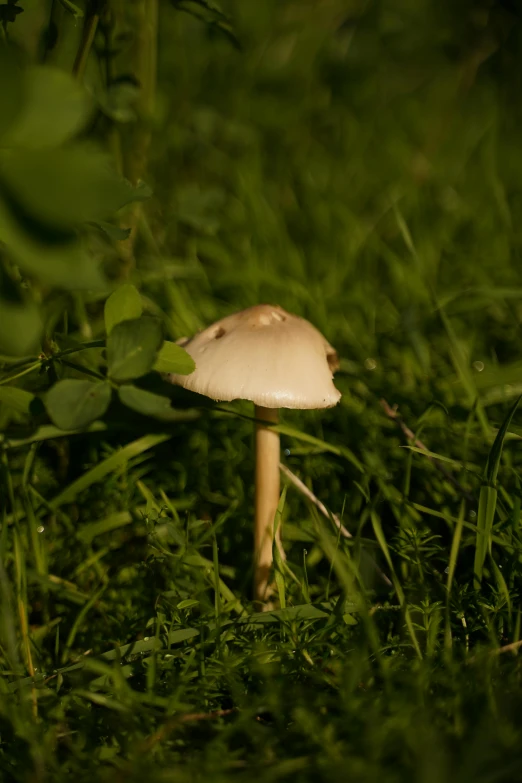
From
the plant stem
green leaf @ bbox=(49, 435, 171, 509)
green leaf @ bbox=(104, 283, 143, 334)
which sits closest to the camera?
green leaf @ bbox=(104, 283, 143, 334)

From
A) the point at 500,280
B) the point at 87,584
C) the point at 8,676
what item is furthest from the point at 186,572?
the point at 500,280

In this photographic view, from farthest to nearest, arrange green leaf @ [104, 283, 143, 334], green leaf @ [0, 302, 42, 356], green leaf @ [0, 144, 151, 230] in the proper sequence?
green leaf @ [104, 283, 143, 334], green leaf @ [0, 302, 42, 356], green leaf @ [0, 144, 151, 230]

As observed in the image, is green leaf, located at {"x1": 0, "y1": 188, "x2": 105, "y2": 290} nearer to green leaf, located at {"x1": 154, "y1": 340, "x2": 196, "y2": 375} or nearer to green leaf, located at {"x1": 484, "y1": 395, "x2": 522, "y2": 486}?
green leaf, located at {"x1": 154, "y1": 340, "x2": 196, "y2": 375}

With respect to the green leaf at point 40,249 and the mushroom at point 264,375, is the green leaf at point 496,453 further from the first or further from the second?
the green leaf at point 40,249

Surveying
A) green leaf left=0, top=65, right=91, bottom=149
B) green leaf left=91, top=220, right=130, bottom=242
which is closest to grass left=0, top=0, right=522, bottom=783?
A: green leaf left=91, top=220, right=130, bottom=242

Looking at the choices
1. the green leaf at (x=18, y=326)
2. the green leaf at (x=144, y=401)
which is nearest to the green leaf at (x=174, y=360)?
the green leaf at (x=144, y=401)

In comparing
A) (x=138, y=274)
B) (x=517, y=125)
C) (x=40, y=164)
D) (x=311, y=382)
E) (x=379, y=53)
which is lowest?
(x=311, y=382)

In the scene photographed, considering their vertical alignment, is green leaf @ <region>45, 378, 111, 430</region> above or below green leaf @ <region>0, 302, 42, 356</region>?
below

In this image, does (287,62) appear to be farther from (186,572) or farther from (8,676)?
(8,676)
